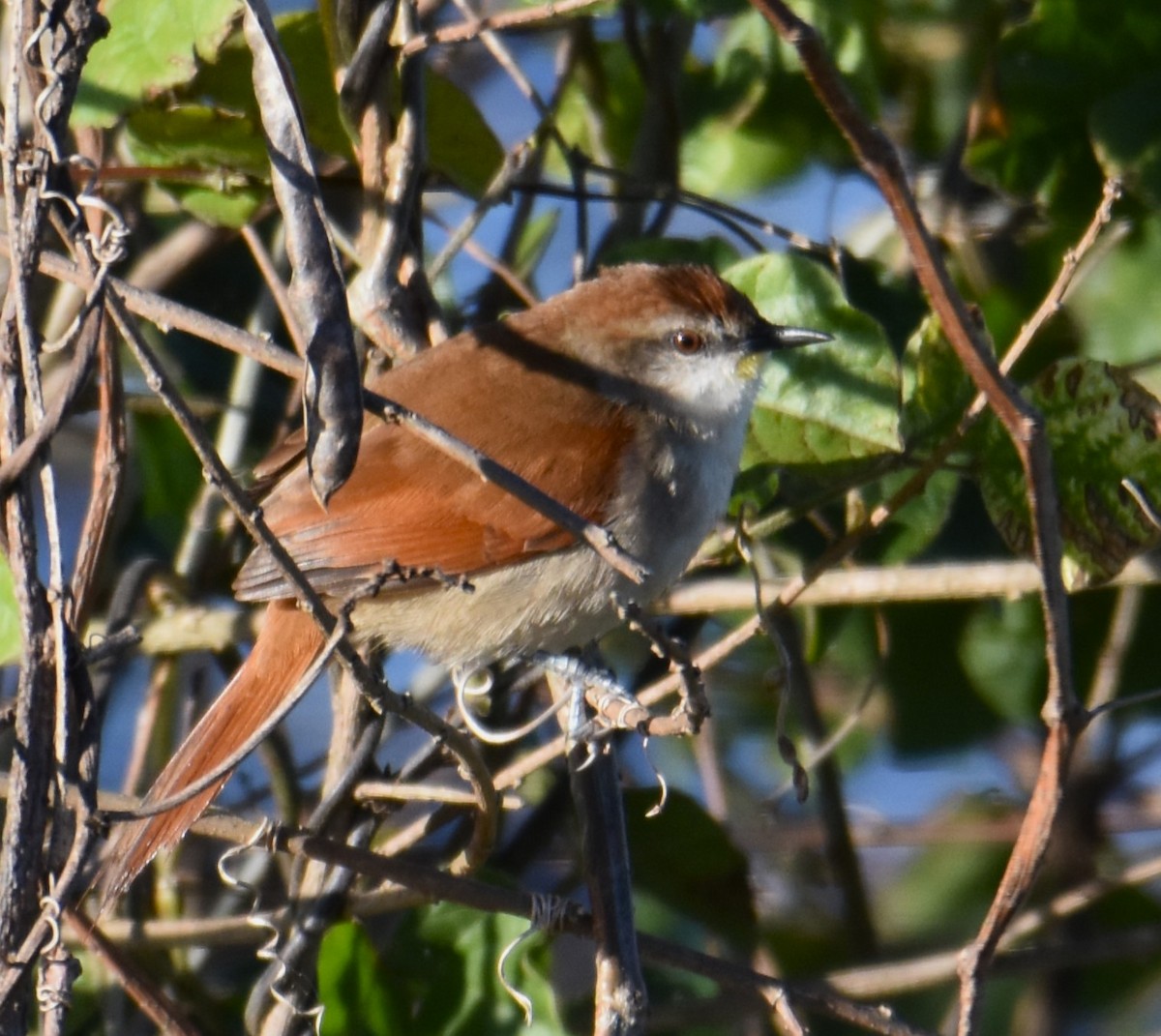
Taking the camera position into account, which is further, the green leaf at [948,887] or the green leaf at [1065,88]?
the green leaf at [948,887]

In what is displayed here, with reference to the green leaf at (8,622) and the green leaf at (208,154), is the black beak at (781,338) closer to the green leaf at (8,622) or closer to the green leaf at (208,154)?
the green leaf at (208,154)

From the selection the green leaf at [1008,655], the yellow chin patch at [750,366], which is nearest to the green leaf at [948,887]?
the green leaf at [1008,655]

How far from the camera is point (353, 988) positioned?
256cm

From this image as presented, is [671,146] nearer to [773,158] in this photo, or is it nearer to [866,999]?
[773,158]

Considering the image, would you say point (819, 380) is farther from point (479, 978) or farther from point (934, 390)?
point (479, 978)

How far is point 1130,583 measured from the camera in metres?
2.82

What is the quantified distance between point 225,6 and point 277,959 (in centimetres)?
146

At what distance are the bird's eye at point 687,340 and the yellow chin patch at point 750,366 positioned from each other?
124 mm

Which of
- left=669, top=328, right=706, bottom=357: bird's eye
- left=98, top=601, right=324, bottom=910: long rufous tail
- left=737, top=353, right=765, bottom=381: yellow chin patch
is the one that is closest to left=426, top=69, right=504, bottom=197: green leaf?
left=669, top=328, right=706, bottom=357: bird's eye

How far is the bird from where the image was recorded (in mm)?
2656

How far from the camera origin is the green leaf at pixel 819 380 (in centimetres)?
255

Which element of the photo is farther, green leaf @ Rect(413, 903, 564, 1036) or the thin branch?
green leaf @ Rect(413, 903, 564, 1036)

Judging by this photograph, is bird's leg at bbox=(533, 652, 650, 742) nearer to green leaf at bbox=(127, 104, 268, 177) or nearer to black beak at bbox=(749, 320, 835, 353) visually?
black beak at bbox=(749, 320, 835, 353)

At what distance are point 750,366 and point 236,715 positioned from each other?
1.12 meters
